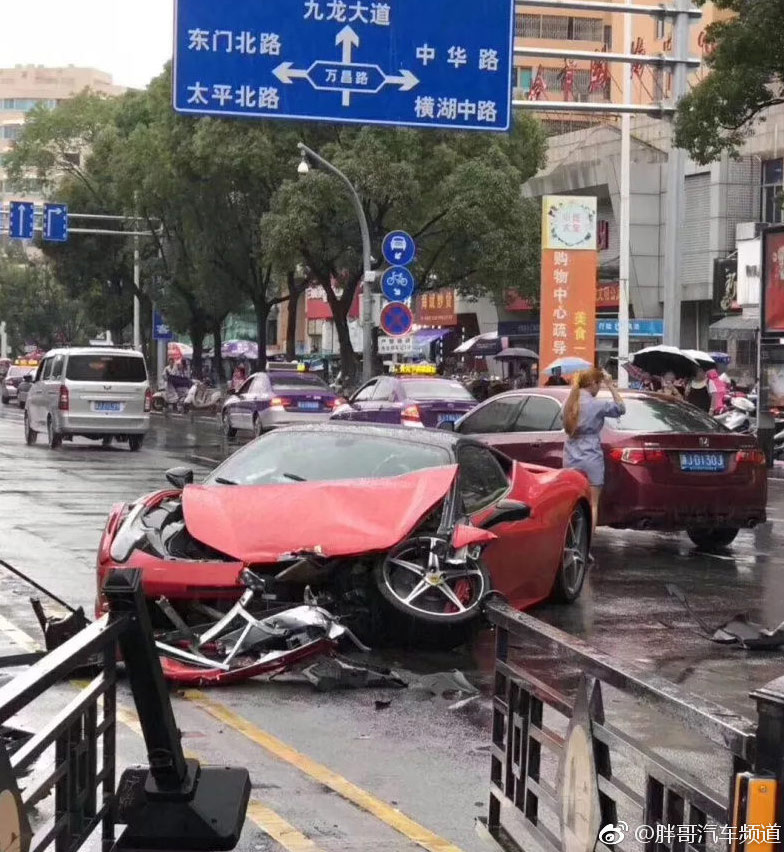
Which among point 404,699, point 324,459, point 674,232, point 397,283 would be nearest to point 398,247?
point 397,283

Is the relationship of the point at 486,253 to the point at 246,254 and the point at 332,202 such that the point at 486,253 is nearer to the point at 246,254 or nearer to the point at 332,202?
the point at 332,202

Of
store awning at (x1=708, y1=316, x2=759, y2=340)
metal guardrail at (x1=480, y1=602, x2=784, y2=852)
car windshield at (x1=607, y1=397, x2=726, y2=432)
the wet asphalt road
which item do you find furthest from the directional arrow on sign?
store awning at (x1=708, y1=316, x2=759, y2=340)

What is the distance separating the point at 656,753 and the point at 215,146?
38642 mm

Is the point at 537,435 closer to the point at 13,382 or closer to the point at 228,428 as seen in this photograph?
the point at 228,428

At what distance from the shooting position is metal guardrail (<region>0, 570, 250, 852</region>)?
3.18m

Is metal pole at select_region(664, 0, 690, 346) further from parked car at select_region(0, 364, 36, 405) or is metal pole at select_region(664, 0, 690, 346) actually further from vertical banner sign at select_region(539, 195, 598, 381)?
parked car at select_region(0, 364, 36, 405)

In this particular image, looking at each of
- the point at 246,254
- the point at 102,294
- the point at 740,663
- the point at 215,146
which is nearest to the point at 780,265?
Answer: the point at 740,663

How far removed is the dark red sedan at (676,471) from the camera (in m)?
Answer: 14.0

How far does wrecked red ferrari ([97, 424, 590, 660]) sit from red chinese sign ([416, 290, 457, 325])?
4800 centimetres

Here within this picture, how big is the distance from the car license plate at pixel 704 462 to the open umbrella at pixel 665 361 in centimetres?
1255

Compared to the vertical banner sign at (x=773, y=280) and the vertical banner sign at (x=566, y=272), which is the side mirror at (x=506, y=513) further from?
the vertical banner sign at (x=566, y=272)

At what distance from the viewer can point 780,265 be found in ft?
80.2

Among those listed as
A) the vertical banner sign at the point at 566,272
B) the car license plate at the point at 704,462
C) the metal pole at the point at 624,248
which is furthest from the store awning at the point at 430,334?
the car license plate at the point at 704,462

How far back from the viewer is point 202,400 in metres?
48.2
